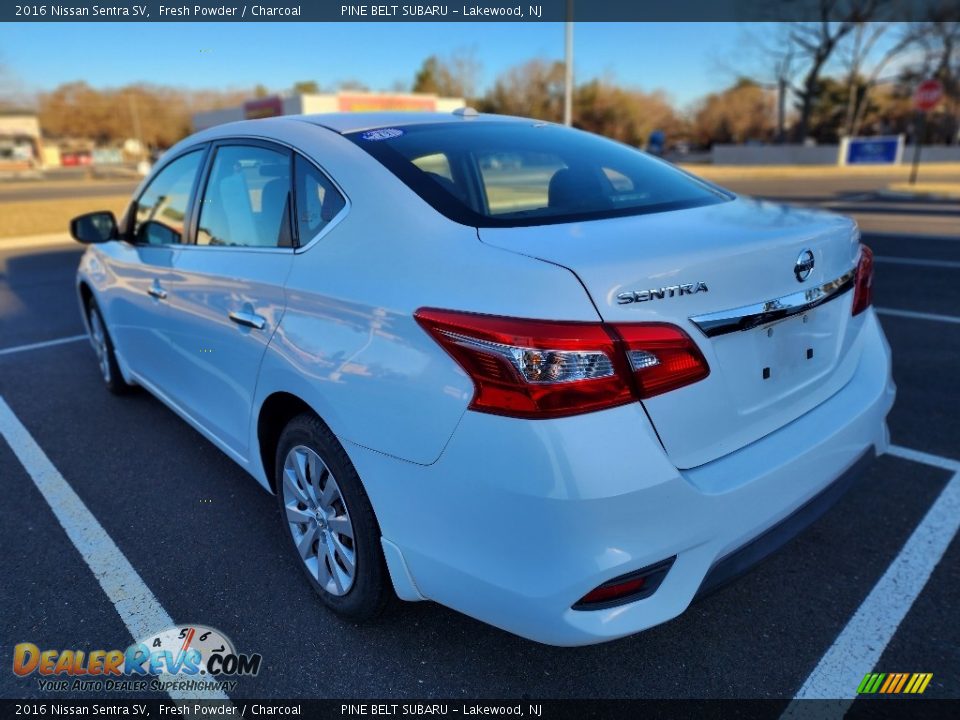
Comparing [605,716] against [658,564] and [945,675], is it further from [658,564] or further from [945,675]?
[945,675]

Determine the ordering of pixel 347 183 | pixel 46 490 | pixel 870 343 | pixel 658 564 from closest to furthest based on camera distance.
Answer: pixel 658 564 < pixel 347 183 < pixel 870 343 < pixel 46 490

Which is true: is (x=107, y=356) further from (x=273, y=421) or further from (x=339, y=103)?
(x=339, y=103)

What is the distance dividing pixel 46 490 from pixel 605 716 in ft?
Result: 9.88

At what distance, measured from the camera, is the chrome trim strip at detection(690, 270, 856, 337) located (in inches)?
69.6

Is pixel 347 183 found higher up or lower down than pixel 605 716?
higher up

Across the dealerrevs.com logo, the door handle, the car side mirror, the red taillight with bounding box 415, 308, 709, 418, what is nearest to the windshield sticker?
the door handle

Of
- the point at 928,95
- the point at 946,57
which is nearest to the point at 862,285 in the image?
the point at 928,95

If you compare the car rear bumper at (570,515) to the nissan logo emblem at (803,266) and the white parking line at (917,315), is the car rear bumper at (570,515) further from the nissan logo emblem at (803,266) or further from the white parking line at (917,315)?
the white parking line at (917,315)

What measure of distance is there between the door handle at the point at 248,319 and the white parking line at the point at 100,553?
1.10m

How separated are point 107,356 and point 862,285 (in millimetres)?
4485

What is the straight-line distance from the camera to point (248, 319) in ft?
8.21

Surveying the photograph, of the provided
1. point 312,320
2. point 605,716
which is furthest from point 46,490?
point 605,716

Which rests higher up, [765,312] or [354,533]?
[765,312]

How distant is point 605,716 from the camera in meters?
1.99
